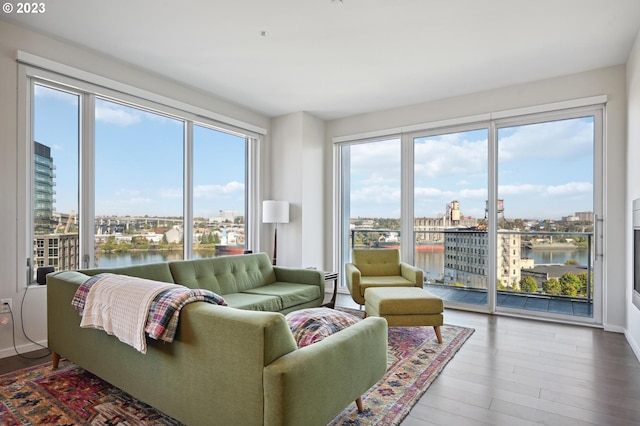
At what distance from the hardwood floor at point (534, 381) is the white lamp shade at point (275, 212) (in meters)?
2.71

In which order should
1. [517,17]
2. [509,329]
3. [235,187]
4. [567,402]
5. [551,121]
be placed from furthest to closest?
1. [235,187]
2. [551,121]
3. [509,329]
4. [517,17]
5. [567,402]

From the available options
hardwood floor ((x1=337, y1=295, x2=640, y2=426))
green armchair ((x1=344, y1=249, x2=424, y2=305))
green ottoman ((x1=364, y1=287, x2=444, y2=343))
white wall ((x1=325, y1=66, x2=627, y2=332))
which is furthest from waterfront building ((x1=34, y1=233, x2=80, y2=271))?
white wall ((x1=325, y1=66, x2=627, y2=332))

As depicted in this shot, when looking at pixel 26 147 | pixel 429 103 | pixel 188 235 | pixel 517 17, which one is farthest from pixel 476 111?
pixel 26 147

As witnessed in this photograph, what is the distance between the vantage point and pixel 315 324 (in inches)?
80.2

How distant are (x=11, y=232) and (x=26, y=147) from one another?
71 centimetres

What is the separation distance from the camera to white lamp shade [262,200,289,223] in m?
4.83

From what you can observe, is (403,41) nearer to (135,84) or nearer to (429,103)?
(429,103)

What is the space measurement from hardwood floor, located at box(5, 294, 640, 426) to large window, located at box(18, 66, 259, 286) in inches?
40.4

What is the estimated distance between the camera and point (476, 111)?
4.30 meters

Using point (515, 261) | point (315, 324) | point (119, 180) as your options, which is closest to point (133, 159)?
point (119, 180)

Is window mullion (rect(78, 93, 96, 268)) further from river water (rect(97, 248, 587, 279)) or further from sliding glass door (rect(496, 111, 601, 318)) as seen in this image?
sliding glass door (rect(496, 111, 601, 318))

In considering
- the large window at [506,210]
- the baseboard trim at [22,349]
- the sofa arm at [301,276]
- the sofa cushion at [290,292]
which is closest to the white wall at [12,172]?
the baseboard trim at [22,349]

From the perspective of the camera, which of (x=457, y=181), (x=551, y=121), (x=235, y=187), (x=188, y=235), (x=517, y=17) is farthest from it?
(x=235, y=187)

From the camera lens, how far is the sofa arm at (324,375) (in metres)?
1.33
